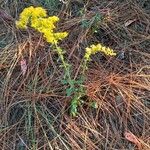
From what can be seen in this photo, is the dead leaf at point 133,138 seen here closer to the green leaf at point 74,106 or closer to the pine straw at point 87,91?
the pine straw at point 87,91

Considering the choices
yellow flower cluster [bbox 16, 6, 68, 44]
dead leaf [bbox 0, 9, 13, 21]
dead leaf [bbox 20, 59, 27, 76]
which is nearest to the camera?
yellow flower cluster [bbox 16, 6, 68, 44]

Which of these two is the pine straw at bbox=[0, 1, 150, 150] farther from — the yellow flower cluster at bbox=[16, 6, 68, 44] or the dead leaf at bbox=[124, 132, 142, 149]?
the yellow flower cluster at bbox=[16, 6, 68, 44]

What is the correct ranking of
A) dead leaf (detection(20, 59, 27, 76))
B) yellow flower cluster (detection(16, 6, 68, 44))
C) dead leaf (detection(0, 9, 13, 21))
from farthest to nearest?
dead leaf (detection(0, 9, 13, 21))
dead leaf (detection(20, 59, 27, 76))
yellow flower cluster (detection(16, 6, 68, 44))

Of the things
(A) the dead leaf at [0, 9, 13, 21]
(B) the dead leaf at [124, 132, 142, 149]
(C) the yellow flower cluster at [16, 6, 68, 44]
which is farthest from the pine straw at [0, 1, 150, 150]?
(C) the yellow flower cluster at [16, 6, 68, 44]

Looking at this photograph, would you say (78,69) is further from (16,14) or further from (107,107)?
(16,14)

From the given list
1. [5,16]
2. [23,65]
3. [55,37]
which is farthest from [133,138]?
[5,16]

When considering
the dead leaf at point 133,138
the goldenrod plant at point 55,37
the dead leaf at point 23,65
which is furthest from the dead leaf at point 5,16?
the dead leaf at point 133,138
